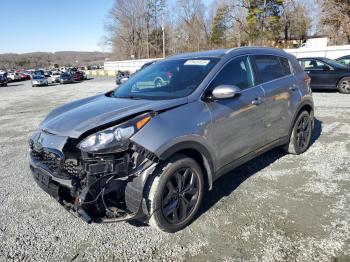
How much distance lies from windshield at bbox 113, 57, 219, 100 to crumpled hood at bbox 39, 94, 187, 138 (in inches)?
9.8

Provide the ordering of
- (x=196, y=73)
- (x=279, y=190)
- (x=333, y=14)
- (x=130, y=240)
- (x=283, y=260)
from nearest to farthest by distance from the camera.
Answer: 1. (x=283, y=260)
2. (x=130, y=240)
3. (x=196, y=73)
4. (x=279, y=190)
5. (x=333, y=14)

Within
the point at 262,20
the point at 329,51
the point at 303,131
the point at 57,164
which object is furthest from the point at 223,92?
the point at 262,20

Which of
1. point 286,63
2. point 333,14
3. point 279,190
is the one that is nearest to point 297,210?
point 279,190

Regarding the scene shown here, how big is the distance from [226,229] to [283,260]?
662 millimetres

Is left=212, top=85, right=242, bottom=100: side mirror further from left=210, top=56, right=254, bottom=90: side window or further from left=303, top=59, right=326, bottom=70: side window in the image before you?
left=303, top=59, right=326, bottom=70: side window

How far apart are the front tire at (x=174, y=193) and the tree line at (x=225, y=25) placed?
107 feet

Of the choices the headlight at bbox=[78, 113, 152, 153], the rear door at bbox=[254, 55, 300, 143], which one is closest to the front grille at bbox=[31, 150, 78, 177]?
the headlight at bbox=[78, 113, 152, 153]

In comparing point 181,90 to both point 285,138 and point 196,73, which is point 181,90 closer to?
point 196,73

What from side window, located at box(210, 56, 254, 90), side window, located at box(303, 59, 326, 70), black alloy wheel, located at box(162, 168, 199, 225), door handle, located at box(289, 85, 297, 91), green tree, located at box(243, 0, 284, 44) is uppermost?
green tree, located at box(243, 0, 284, 44)

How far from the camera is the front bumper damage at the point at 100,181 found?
9.02ft

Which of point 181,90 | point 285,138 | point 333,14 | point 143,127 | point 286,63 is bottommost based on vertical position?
point 285,138

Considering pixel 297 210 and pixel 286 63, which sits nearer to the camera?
pixel 297 210

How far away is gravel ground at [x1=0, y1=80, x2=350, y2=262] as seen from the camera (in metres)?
2.88

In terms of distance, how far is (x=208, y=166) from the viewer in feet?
11.1
